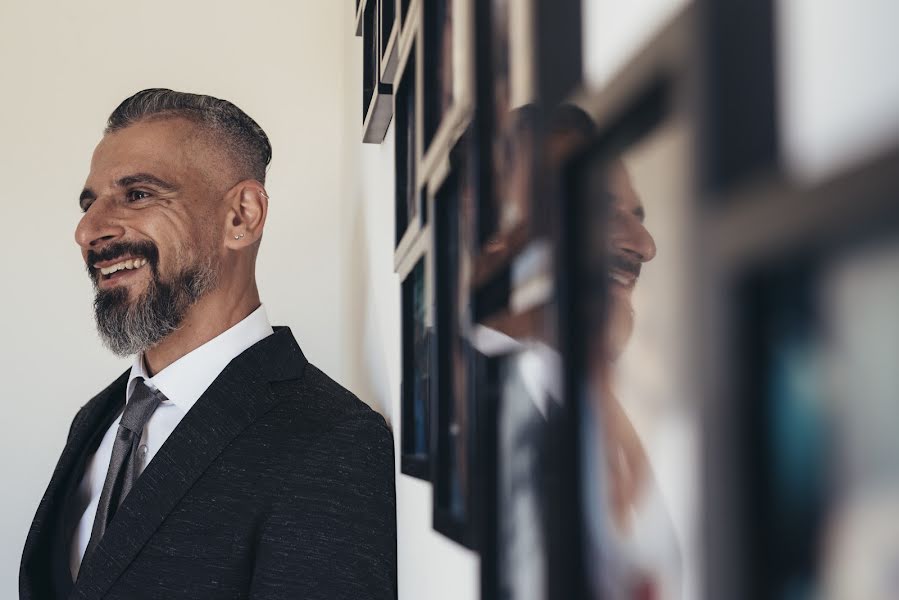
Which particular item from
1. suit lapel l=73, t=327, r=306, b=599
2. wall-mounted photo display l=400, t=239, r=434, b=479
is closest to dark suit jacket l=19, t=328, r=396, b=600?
suit lapel l=73, t=327, r=306, b=599

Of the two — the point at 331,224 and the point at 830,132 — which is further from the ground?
the point at 331,224

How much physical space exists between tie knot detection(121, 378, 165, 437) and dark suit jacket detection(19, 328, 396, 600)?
0.59 ft

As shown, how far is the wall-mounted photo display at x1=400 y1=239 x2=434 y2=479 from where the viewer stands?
66cm

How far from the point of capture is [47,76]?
192 cm

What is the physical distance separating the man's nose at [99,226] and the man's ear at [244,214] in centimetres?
16

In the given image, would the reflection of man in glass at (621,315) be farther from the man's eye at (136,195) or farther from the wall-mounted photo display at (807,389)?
the man's eye at (136,195)

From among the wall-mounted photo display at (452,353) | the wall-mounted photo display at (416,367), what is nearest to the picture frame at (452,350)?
the wall-mounted photo display at (452,353)

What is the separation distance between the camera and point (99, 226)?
1.31 meters

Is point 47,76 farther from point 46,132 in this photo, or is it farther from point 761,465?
point 761,465

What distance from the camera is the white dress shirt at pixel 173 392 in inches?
47.5

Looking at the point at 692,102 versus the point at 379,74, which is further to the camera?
the point at 379,74

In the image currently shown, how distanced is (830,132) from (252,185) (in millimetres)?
1282

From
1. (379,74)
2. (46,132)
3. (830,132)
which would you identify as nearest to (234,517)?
(379,74)

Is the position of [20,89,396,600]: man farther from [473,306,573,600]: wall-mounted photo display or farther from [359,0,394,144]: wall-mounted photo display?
[473,306,573,600]: wall-mounted photo display
